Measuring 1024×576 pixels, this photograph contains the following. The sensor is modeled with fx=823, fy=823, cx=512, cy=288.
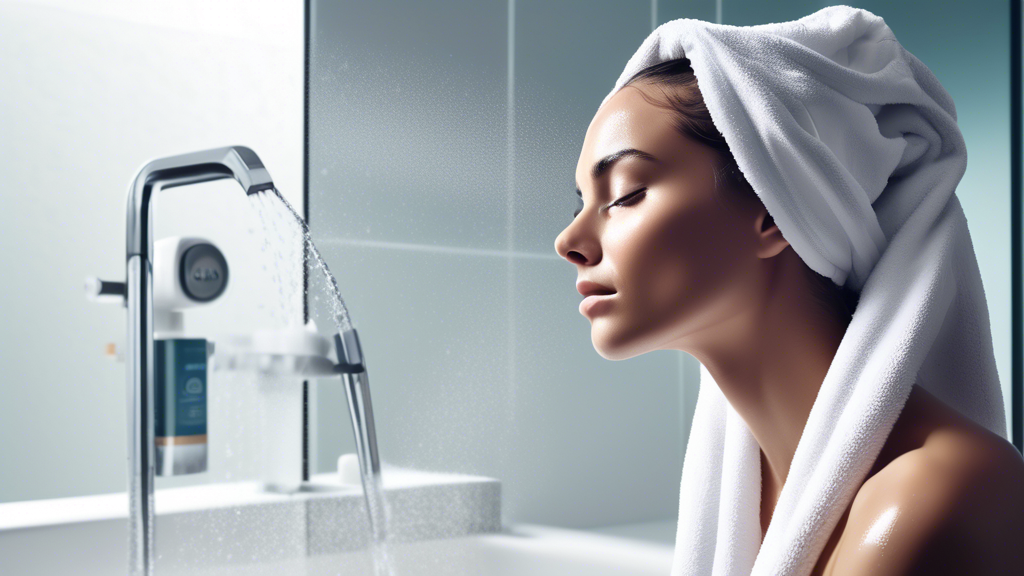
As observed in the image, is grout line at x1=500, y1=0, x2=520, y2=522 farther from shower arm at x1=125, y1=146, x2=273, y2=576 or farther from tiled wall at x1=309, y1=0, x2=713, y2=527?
shower arm at x1=125, y1=146, x2=273, y2=576

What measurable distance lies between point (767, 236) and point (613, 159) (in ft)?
0.32

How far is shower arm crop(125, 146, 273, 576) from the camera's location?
75 cm

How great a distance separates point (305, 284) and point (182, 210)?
0.73ft

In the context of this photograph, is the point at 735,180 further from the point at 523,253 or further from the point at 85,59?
the point at 85,59

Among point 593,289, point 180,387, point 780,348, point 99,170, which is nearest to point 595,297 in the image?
point 593,289

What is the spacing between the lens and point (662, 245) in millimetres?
445

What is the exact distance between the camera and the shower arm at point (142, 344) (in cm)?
75

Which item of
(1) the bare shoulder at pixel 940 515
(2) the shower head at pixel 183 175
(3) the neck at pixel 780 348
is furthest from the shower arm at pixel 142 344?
(1) the bare shoulder at pixel 940 515

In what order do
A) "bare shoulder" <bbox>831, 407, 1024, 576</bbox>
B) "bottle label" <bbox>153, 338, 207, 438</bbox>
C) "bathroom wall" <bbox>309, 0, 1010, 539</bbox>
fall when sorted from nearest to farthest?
1. "bare shoulder" <bbox>831, 407, 1024, 576</bbox>
2. "bottle label" <bbox>153, 338, 207, 438</bbox>
3. "bathroom wall" <bbox>309, 0, 1010, 539</bbox>

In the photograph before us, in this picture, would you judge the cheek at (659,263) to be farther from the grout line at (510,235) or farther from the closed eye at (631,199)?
the grout line at (510,235)


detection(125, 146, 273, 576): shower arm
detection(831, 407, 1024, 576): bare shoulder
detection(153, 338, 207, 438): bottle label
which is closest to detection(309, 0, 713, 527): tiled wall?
detection(153, 338, 207, 438): bottle label

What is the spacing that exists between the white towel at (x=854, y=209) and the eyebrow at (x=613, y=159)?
0.05 metres

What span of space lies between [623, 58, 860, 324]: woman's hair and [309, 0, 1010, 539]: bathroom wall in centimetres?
90

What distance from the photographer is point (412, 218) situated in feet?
4.45
